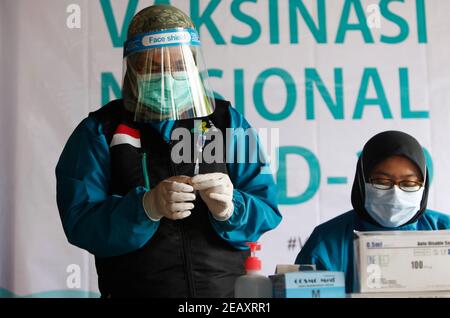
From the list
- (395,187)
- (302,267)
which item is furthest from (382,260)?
(395,187)

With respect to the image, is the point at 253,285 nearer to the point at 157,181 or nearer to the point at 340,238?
the point at 157,181

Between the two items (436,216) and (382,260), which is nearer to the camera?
(382,260)

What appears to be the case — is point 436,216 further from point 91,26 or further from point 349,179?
point 91,26

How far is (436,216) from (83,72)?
1.57m

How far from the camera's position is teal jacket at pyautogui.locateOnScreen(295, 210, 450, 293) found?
74.9 inches

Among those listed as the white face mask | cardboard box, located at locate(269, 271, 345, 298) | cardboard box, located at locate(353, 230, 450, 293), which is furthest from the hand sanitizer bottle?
the white face mask

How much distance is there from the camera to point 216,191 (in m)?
1.56

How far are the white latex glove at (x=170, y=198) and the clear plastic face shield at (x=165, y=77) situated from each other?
1.00 ft

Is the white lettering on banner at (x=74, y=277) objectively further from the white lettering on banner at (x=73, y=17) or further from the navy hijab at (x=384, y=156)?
the navy hijab at (x=384, y=156)

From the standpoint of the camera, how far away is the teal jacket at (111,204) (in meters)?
1.63

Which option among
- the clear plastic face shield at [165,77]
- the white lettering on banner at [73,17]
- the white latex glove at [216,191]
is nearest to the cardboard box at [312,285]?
the white latex glove at [216,191]

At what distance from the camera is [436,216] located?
6.81ft

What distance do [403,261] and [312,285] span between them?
21 cm

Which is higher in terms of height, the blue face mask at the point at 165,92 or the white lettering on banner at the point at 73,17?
the white lettering on banner at the point at 73,17
